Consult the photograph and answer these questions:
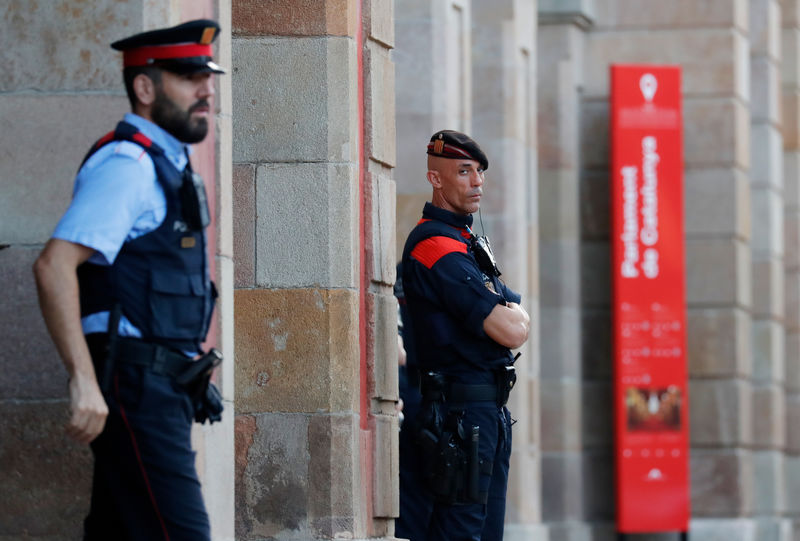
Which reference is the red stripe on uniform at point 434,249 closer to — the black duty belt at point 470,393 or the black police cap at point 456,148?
the black police cap at point 456,148

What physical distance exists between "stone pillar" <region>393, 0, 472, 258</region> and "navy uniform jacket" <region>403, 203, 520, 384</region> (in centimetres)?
382

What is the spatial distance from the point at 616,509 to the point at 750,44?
5.67m

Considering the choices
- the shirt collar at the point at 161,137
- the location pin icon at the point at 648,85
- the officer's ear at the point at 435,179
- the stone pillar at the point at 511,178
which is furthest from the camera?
the location pin icon at the point at 648,85

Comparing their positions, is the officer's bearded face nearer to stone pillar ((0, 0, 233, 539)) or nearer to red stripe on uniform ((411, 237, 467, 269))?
stone pillar ((0, 0, 233, 539))

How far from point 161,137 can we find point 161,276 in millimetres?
383

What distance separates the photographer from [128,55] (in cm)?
496

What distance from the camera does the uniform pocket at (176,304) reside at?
4785 millimetres

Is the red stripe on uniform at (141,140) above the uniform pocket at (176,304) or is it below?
above

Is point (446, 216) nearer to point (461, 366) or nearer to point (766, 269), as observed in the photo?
point (461, 366)

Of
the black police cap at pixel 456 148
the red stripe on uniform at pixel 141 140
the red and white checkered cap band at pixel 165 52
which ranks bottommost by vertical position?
the red stripe on uniform at pixel 141 140

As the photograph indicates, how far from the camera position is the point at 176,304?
482 cm

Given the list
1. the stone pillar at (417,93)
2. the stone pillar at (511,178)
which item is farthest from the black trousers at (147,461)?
the stone pillar at (511,178)

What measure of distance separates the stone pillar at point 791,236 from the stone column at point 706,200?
5225 millimetres

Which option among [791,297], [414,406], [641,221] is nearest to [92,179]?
[414,406]
